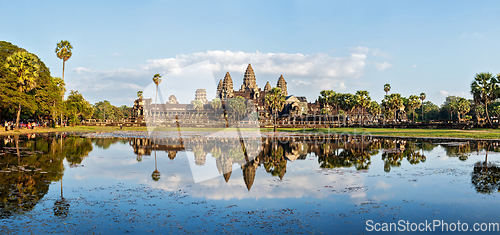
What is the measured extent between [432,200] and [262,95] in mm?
172025

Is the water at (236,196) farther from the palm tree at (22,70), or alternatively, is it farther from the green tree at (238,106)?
the green tree at (238,106)

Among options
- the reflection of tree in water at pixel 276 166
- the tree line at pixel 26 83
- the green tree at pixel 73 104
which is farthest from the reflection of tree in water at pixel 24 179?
the green tree at pixel 73 104

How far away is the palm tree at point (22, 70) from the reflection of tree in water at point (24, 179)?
36882 mm

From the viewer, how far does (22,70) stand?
5097cm

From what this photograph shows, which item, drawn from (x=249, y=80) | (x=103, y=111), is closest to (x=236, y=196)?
(x=103, y=111)

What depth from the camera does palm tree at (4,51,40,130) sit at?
50125 mm

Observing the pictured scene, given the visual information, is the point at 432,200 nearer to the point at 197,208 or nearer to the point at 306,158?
the point at 197,208

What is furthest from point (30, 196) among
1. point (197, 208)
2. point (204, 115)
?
point (204, 115)

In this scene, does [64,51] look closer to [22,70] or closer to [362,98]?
[22,70]

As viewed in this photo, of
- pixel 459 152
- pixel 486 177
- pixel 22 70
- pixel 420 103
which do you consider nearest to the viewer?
pixel 486 177

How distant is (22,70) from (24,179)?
4703 cm

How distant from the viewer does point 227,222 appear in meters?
8.27

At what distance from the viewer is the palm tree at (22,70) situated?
164 ft

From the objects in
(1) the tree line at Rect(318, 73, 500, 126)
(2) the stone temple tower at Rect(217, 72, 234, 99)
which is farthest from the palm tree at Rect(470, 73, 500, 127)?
(2) the stone temple tower at Rect(217, 72, 234, 99)
